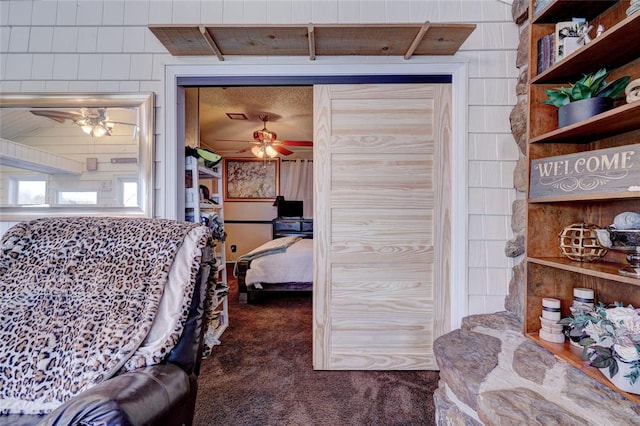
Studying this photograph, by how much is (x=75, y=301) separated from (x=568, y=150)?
2334 millimetres

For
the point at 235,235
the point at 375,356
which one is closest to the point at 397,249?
the point at 375,356

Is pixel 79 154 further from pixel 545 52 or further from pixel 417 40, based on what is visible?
pixel 545 52

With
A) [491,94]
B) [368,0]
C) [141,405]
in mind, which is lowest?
[141,405]

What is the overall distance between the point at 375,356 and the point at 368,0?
236 cm

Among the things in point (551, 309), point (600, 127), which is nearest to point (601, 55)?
point (600, 127)

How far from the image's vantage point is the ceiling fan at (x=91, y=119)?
2027 mm

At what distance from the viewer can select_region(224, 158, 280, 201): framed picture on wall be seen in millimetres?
6281

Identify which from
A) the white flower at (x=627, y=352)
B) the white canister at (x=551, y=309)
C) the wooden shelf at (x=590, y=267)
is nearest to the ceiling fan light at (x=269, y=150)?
the wooden shelf at (x=590, y=267)

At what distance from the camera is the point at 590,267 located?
1.26 meters

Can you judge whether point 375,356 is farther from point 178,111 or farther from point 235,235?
point 235,235

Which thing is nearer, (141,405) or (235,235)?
(141,405)

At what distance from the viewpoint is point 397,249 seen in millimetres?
2043

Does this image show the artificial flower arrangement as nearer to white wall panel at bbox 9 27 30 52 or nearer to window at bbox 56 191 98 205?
window at bbox 56 191 98 205

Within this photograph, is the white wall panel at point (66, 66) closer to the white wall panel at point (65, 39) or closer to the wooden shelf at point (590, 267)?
the white wall panel at point (65, 39)
